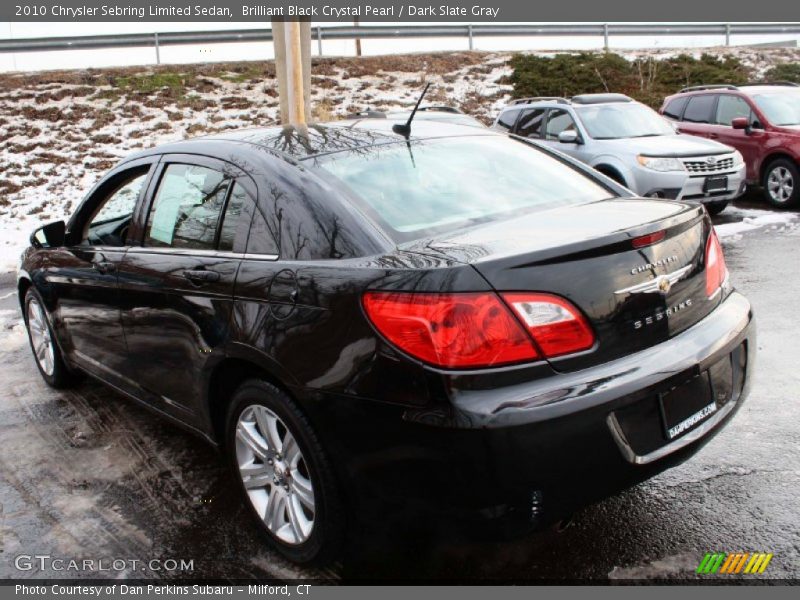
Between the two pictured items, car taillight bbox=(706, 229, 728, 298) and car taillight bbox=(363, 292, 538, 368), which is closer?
car taillight bbox=(363, 292, 538, 368)

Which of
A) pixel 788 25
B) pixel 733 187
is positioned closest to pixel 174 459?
pixel 733 187

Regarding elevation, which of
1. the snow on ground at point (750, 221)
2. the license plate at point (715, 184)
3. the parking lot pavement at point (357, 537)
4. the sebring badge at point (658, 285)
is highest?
the sebring badge at point (658, 285)

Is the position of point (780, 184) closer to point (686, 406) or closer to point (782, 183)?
point (782, 183)

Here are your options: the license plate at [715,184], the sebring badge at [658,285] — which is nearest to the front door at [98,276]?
the sebring badge at [658,285]

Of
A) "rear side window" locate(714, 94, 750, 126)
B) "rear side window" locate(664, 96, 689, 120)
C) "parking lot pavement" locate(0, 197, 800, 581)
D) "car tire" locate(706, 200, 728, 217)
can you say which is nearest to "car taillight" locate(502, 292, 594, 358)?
"parking lot pavement" locate(0, 197, 800, 581)

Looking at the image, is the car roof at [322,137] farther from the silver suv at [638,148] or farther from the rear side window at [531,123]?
the rear side window at [531,123]

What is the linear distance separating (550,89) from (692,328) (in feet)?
58.1

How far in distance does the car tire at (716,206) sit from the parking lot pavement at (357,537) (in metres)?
6.03

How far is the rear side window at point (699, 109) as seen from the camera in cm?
1213

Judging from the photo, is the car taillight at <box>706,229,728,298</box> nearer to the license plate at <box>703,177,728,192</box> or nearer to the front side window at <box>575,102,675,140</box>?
the license plate at <box>703,177,728,192</box>

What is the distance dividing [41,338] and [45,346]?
11 cm

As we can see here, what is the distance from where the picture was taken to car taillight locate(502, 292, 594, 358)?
2336mm

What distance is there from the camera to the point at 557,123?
37.1ft

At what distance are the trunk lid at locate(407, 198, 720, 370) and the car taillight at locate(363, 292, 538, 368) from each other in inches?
3.4
